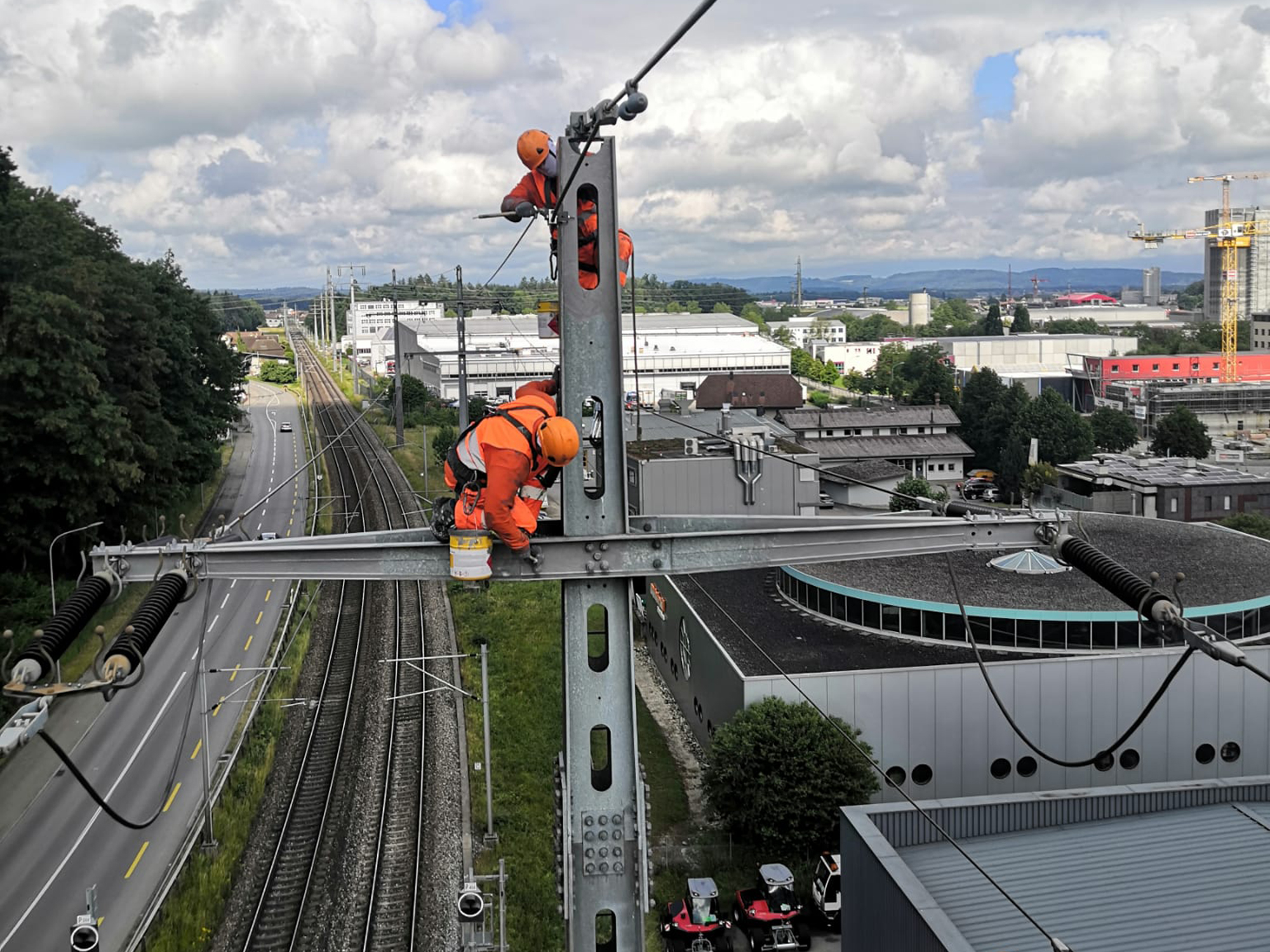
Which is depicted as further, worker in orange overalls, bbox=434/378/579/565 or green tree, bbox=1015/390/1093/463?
green tree, bbox=1015/390/1093/463

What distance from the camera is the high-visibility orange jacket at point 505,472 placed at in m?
8.13

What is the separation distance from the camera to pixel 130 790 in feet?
72.9

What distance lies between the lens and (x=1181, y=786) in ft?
51.6

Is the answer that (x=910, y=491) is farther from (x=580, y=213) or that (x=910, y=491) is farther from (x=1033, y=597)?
(x=580, y=213)

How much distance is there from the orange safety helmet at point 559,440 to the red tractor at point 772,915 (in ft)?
38.1

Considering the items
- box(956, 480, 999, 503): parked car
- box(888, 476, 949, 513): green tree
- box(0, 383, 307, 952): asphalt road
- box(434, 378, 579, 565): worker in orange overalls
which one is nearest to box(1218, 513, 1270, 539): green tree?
box(888, 476, 949, 513): green tree

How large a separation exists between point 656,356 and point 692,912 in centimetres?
8162

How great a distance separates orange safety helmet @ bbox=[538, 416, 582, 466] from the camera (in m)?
8.24

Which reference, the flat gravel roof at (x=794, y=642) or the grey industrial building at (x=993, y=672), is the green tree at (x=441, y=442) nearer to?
the flat gravel roof at (x=794, y=642)

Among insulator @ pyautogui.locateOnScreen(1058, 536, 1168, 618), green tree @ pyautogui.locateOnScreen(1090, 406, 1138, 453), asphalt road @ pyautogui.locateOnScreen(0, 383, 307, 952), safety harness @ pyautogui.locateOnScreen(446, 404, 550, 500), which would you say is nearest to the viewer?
insulator @ pyautogui.locateOnScreen(1058, 536, 1168, 618)

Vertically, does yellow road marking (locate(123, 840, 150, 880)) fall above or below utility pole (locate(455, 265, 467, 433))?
below

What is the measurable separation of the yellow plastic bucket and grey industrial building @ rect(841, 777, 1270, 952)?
652 cm

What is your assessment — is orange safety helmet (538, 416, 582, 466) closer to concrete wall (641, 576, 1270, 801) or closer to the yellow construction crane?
concrete wall (641, 576, 1270, 801)

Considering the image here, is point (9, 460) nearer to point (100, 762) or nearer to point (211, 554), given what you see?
point (100, 762)
